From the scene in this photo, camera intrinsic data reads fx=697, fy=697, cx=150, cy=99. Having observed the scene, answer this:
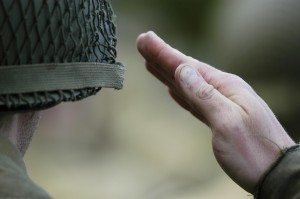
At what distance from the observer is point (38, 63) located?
1.57 m

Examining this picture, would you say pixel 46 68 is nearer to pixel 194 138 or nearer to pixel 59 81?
pixel 59 81

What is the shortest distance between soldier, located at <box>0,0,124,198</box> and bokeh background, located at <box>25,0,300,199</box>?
4.68 meters

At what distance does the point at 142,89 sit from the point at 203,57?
2.35 ft

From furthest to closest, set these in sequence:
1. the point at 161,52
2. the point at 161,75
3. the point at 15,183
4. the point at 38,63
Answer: the point at 161,75, the point at 161,52, the point at 38,63, the point at 15,183

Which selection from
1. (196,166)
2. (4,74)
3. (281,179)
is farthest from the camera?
(196,166)

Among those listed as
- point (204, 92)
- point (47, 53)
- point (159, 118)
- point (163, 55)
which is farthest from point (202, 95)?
point (159, 118)

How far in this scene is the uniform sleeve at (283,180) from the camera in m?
1.81

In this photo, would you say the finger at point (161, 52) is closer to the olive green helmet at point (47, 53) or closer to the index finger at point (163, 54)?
the index finger at point (163, 54)

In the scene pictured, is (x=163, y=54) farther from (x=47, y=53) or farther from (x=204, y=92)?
(x=47, y=53)

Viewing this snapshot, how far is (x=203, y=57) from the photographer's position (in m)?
7.07

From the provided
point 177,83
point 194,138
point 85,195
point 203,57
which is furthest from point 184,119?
point 177,83

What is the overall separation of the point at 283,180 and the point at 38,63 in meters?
0.71

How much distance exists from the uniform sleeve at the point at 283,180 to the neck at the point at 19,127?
2.07 ft

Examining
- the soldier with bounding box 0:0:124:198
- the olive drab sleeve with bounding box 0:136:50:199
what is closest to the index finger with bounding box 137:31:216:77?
the soldier with bounding box 0:0:124:198
